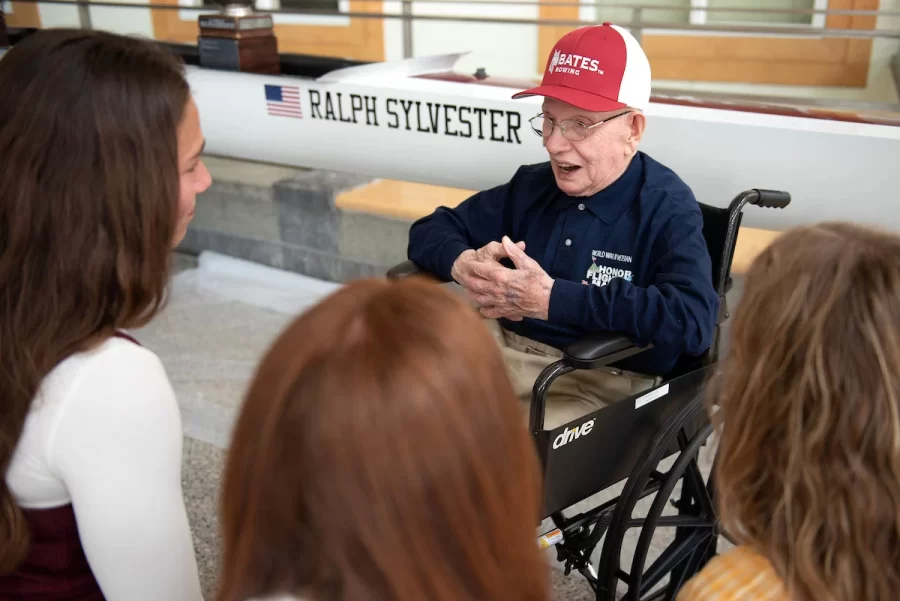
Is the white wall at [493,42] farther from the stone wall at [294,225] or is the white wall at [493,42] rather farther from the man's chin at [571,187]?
the man's chin at [571,187]

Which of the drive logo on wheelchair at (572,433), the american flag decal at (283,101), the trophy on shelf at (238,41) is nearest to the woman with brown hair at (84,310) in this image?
the drive logo on wheelchair at (572,433)

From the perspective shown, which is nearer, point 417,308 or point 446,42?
point 417,308

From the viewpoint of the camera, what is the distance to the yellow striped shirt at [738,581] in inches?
33.8

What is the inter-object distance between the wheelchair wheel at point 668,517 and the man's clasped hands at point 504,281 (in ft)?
1.02

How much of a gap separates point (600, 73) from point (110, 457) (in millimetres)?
1054

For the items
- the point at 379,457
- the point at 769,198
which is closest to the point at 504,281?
the point at 769,198

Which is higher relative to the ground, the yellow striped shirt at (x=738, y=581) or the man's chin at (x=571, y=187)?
the man's chin at (x=571, y=187)

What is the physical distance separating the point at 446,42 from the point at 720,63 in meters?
1.38

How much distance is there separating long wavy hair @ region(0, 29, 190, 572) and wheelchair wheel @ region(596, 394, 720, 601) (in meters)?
0.82

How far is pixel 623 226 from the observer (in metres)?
1.58

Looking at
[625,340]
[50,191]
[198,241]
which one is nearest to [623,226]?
[625,340]

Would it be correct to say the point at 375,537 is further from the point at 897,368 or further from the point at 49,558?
the point at 49,558

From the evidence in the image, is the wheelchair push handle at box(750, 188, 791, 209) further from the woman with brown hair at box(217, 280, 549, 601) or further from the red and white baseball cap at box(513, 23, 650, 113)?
the woman with brown hair at box(217, 280, 549, 601)

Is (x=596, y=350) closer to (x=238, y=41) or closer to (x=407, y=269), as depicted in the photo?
(x=407, y=269)
